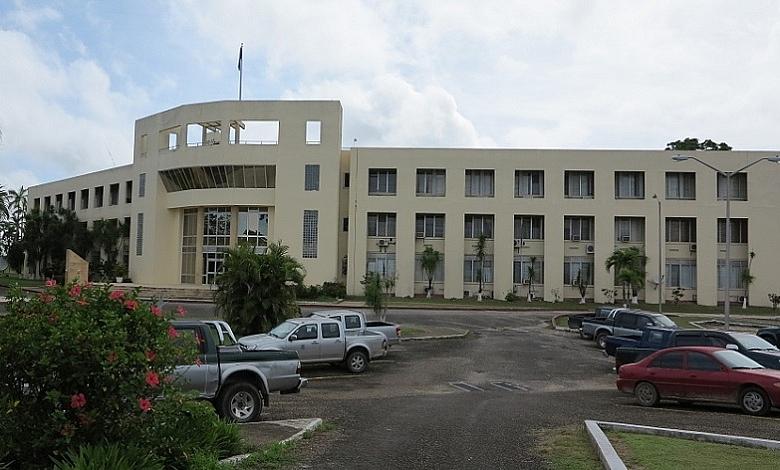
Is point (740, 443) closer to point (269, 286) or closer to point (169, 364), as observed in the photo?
point (169, 364)

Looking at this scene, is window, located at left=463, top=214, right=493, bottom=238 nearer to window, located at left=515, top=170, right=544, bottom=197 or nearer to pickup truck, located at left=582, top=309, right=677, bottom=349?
window, located at left=515, top=170, right=544, bottom=197

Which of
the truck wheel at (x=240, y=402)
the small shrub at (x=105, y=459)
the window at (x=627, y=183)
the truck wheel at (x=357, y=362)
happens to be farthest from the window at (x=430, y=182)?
the small shrub at (x=105, y=459)

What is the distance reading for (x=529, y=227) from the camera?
5631cm

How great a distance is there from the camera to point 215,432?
28.1 feet

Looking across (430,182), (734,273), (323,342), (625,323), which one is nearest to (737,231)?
(734,273)

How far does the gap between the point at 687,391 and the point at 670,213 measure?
4261 centimetres

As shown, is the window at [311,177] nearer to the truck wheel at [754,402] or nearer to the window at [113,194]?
the window at [113,194]

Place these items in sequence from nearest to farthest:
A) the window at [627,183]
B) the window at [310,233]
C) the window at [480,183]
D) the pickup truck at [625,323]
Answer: the pickup truck at [625,323] → the window at [310,233] → the window at [627,183] → the window at [480,183]

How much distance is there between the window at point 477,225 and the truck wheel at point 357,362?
1388 inches

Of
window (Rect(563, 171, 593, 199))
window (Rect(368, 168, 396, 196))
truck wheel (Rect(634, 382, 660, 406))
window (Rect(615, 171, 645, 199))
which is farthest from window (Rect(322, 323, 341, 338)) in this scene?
window (Rect(615, 171, 645, 199))

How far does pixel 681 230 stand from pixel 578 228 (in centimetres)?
790

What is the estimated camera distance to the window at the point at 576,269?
183 feet

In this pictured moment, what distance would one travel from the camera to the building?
180ft

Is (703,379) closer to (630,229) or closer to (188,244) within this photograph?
(630,229)
